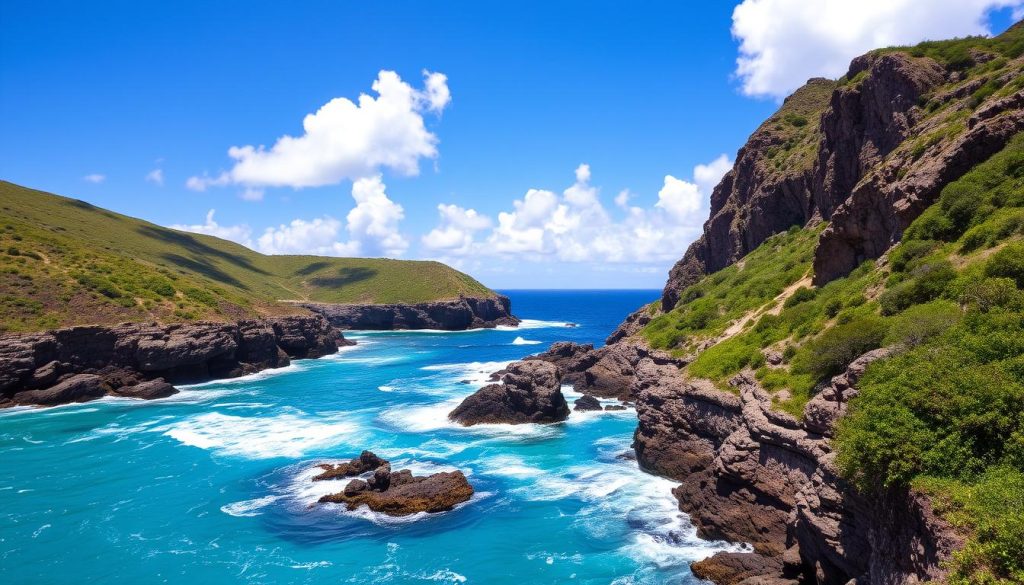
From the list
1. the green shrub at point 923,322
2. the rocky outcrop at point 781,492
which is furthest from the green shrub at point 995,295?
the rocky outcrop at point 781,492

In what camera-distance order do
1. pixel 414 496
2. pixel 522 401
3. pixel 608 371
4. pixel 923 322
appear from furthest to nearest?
pixel 608 371, pixel 522 401, pixel 414 496, pixel 923 322

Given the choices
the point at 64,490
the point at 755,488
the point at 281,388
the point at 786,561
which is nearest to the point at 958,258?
the point at 755,488

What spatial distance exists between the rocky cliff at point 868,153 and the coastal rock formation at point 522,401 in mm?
24818

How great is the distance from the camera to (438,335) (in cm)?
14112

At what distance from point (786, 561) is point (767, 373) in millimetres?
10798

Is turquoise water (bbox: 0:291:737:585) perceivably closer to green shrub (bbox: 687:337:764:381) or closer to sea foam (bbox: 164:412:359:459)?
sea foam (bbox: 164:412:359:459)

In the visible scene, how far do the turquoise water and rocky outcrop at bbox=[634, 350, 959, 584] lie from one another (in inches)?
84.2

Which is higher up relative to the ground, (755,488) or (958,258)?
(958,258)

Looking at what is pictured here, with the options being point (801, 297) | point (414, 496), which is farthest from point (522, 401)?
point (801, 297)

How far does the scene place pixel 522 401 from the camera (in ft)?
169

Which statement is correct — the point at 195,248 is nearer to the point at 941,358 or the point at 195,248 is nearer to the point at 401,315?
the point at 401,315

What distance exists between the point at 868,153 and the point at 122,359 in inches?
3392

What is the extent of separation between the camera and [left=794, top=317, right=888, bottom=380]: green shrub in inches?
902

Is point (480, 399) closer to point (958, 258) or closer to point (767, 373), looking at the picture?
point (767, 373)
